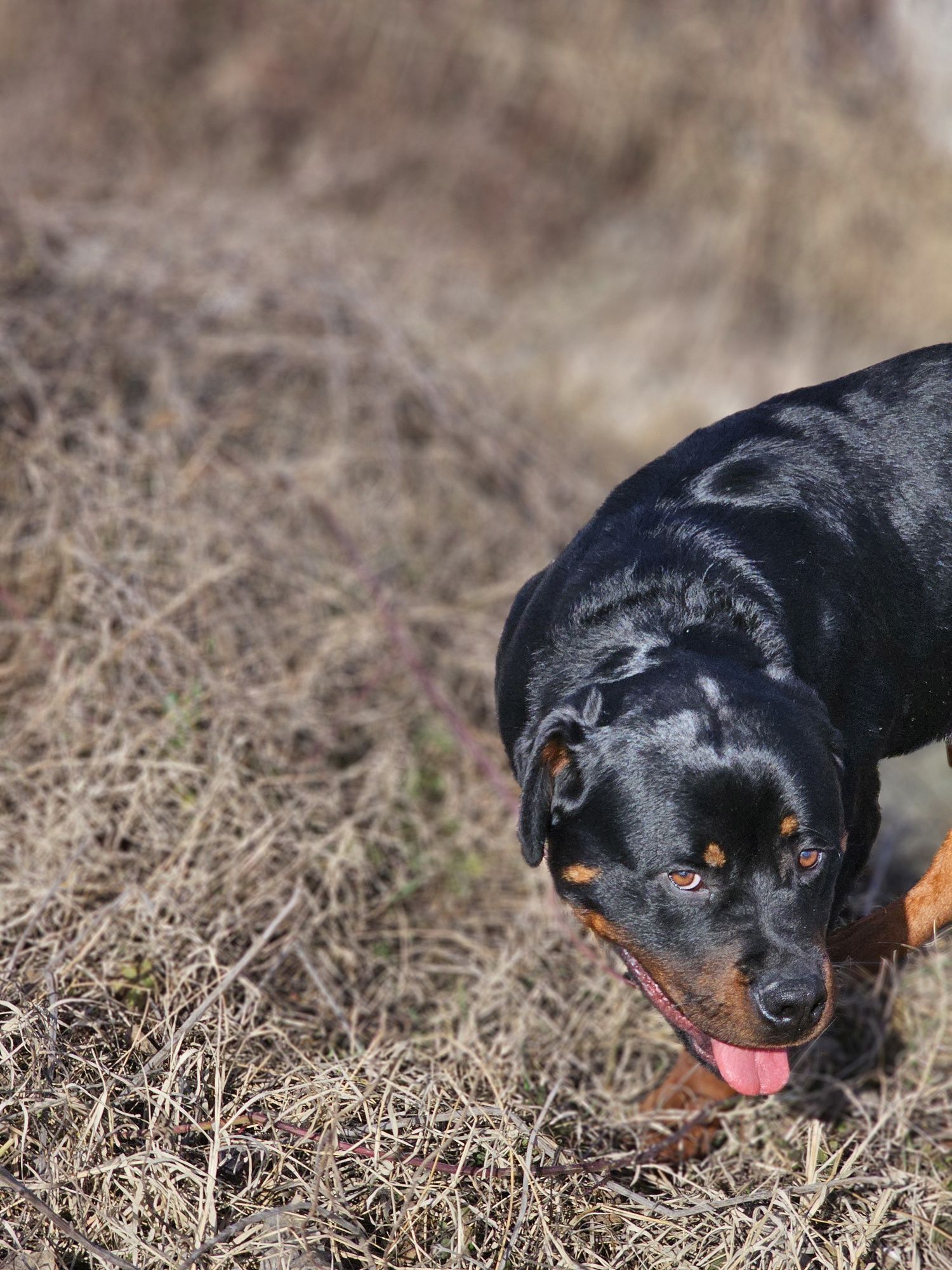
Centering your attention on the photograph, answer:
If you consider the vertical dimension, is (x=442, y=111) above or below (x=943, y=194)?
below

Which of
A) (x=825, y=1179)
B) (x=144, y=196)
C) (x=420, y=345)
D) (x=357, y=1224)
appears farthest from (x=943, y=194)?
(x=357, y=1224)

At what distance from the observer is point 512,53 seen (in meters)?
8.13

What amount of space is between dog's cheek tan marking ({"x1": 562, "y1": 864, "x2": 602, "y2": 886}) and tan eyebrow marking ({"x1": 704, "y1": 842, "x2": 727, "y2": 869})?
24cm

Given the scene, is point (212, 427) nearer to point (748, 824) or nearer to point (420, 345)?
point (420, 345)

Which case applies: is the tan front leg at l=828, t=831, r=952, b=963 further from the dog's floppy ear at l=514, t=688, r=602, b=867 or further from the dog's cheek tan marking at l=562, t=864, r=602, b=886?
the dog's floppy ear at l=514, t=688, r=602, b=867

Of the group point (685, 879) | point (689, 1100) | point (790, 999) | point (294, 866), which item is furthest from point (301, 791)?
point (790, 999)

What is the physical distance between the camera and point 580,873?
2326mm

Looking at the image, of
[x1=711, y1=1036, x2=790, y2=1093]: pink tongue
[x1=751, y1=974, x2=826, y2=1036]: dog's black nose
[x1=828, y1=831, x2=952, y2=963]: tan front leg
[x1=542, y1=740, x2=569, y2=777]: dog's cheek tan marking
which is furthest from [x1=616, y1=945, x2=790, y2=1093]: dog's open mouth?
[x1=542, y1=740, x2=569, y2=777]: dog's cheek tan marking

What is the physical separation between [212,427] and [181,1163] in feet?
9.95

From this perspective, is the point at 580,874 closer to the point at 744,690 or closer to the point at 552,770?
the point at 552,770

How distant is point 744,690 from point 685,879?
359mm

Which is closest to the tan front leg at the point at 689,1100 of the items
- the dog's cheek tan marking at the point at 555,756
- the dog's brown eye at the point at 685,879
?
the dog's brown eye at the point at 685,879

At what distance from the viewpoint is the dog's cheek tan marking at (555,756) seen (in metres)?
2.26

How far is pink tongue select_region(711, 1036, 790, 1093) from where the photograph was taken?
224cm
